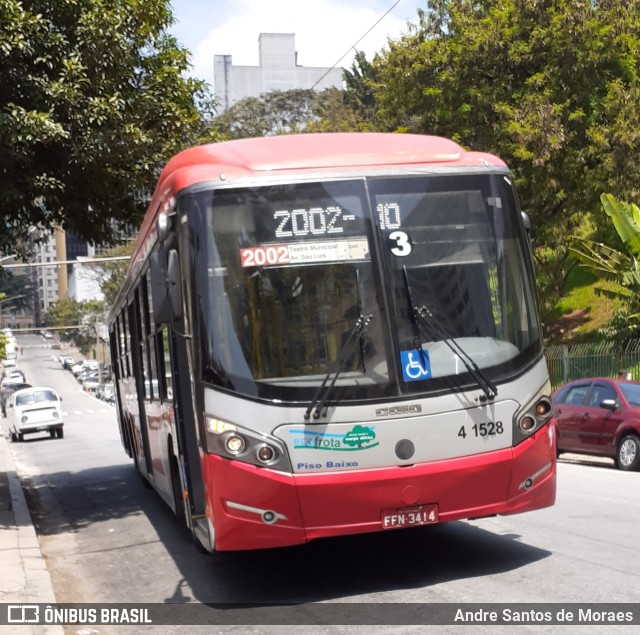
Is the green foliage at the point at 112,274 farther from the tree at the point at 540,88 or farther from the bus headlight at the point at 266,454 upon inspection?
the bus headlight at the point at 266,454

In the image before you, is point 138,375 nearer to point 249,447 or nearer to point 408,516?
point 249,447

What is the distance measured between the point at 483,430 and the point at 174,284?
8.23 feet

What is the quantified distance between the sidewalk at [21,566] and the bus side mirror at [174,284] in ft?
7.79

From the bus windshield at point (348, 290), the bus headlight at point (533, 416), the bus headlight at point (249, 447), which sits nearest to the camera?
the bus headlight at point (249, 447)

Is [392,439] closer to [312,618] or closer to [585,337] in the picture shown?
[312,618]

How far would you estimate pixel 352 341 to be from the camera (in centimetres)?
765

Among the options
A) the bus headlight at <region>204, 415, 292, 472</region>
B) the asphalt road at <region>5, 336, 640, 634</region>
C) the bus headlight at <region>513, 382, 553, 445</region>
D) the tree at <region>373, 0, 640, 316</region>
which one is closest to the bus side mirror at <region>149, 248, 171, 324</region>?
the bus headlight at <region>204, 415, 292, 472</region>

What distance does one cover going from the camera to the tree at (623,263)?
2416cm

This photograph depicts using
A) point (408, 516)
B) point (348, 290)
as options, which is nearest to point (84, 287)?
point (348, 290)

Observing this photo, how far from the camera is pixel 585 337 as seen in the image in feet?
113

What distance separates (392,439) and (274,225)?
1747mm

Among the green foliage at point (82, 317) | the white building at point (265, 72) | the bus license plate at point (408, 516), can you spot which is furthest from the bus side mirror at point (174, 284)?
the green foliage at point (82, 317)

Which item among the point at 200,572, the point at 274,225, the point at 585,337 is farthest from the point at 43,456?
the point at 274,225

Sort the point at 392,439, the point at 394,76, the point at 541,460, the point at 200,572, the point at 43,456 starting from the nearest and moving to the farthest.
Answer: the point at 392,439 → the point at 541,460 → the point at 200,572 → the point at 43,456 → the point at 394,76
